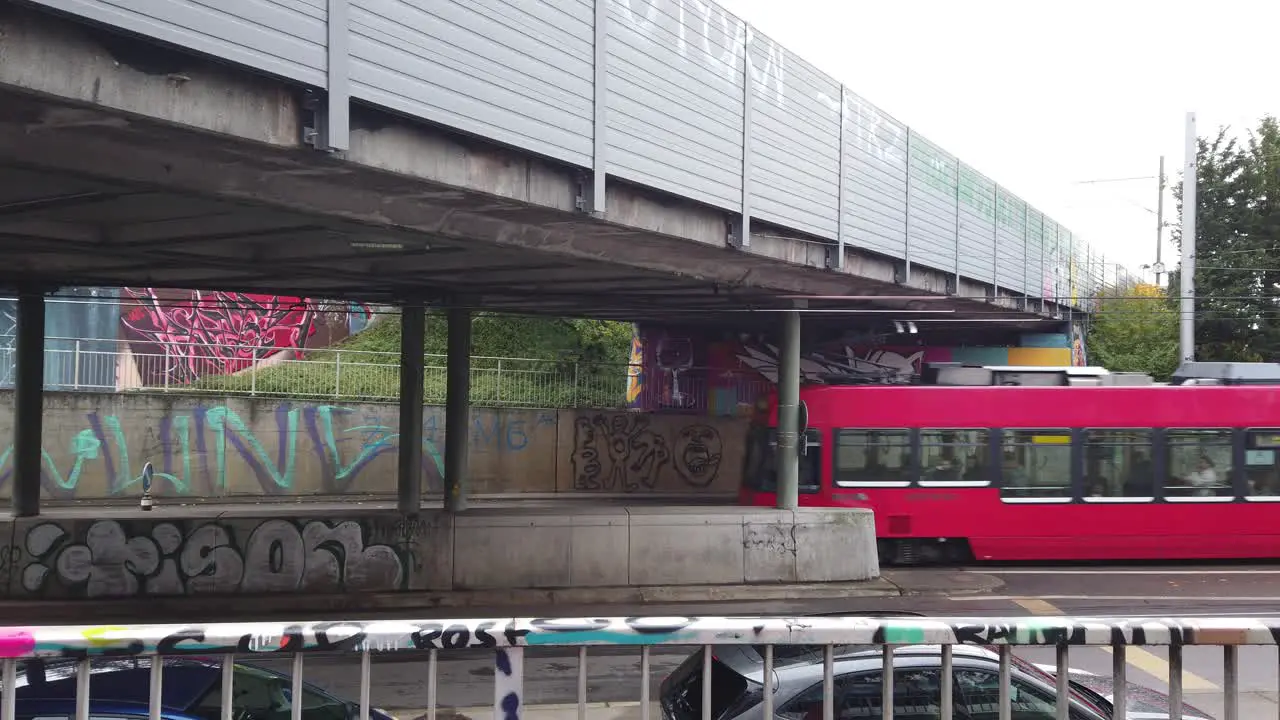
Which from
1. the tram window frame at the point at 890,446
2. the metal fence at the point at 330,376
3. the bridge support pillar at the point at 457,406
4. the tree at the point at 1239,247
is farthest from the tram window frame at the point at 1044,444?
the tree at the point at 1239,247

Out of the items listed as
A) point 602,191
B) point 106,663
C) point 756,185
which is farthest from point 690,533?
point 106,663

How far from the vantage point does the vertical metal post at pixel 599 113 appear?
34.8 feet

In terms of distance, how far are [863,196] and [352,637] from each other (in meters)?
15.5

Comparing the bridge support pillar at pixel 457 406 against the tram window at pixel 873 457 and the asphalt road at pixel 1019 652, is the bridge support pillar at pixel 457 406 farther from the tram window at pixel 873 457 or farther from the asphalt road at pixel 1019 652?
the tram window at pixel 873 457

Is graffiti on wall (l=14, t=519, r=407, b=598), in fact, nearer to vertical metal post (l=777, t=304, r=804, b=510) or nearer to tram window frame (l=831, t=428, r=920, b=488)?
vertical metal post (l=777, t=304, r=804, b=510)

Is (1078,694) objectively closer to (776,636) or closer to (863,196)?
(776,636)

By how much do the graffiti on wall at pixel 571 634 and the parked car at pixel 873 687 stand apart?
3.94ft

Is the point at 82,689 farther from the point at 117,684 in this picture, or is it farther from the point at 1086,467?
the point at 1086,467

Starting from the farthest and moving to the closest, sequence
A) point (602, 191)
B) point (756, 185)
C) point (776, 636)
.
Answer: point (756, 185)
point (602, 191)
point (776, 636)

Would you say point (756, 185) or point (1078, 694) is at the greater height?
point (756, 185)

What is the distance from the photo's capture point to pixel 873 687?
5258 millimetres

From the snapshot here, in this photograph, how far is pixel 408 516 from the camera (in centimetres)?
1540

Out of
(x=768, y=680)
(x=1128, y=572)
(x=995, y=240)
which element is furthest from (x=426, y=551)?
(x=995, y=240)

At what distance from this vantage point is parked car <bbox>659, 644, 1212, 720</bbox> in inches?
202
